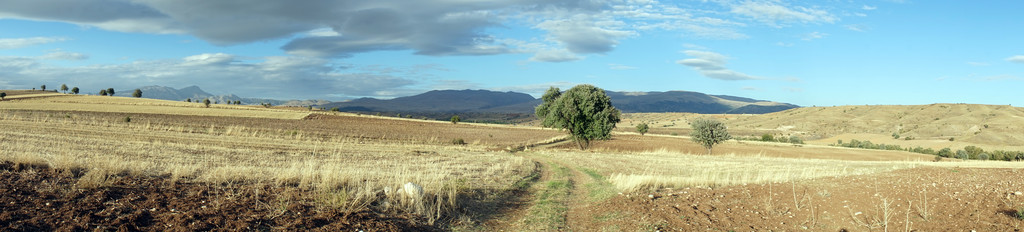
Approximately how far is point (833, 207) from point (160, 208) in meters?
11.9

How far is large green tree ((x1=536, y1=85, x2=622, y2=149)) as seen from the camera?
139ft

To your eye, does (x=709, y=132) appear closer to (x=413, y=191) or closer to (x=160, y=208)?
(x=413, y=191)

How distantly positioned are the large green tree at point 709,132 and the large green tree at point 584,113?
7.15 metres

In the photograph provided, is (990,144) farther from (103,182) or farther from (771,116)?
(103,182)

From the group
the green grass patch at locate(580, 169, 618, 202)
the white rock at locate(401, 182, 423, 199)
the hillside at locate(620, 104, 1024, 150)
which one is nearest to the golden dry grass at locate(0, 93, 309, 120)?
the green grass patch at locate(580, 169, 618, 202)

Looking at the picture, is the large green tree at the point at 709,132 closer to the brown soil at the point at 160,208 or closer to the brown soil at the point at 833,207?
the brown soil at the point at 833,207

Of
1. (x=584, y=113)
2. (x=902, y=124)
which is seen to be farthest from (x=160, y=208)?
(x=902, y=124)

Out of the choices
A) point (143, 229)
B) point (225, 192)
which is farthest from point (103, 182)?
point (143, 229)

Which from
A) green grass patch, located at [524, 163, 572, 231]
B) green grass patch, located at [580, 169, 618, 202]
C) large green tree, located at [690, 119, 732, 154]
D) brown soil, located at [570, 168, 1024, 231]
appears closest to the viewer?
brown soil, located at [570, 168, 1024, 231]

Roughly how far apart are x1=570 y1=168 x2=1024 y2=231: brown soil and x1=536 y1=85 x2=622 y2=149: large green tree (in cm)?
2968

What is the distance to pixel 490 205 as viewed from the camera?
11789 millimetres

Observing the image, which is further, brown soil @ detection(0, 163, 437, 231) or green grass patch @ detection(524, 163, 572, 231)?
green grass patch @ detection(524, 163, 572, 231)

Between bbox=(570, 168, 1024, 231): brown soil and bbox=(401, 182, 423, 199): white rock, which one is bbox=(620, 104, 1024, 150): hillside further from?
bbox=(401, 182, 423, 199): white rock

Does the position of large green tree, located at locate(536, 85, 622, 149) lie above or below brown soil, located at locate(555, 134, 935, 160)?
above
